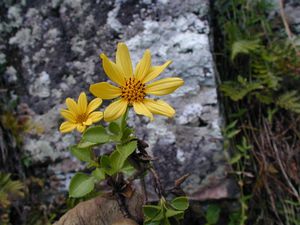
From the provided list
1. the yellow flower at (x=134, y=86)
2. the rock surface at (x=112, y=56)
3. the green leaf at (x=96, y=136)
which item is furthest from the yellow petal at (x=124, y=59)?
the rock surface at (x=112, y=56)

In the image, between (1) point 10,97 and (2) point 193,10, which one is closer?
(2) point 193,10

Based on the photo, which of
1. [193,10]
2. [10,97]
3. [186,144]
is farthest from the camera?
[10,97]

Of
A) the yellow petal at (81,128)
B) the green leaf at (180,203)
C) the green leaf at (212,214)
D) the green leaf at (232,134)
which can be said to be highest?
the yellow petal at (81,128)

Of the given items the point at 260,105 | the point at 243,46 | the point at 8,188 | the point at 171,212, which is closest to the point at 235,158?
the point at 260,105

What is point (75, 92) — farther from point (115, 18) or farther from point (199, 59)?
point (199, 59)

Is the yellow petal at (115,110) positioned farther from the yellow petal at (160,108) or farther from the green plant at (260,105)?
the green plant at (260,105)

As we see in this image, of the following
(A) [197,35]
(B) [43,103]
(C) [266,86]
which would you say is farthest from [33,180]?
(C) [266,86]
